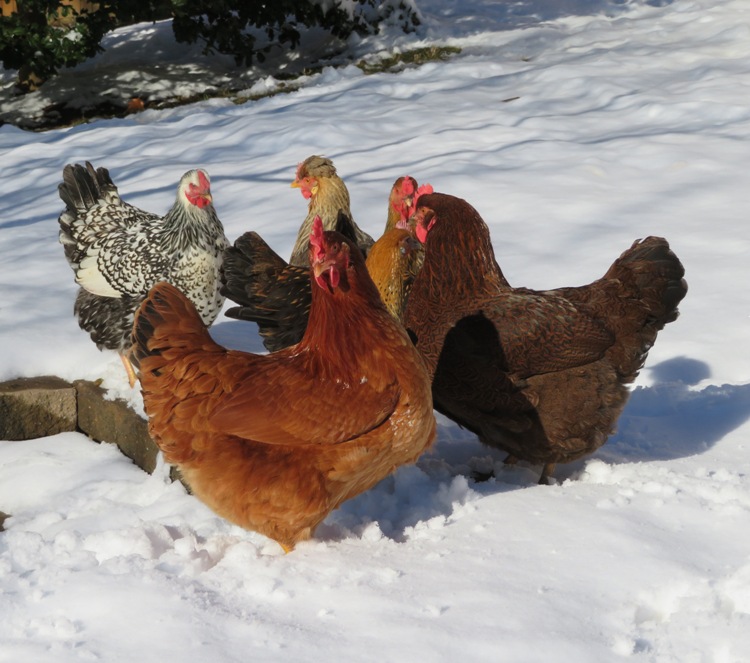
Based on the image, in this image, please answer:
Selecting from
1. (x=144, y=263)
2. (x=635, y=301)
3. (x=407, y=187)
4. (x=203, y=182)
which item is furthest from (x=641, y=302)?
(x=144, y=263)

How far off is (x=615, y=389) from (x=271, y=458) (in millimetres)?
1560

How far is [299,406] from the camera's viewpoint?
3.13 meters

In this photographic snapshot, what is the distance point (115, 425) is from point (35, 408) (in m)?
0.45

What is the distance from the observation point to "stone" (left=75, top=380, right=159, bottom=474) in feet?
14.1

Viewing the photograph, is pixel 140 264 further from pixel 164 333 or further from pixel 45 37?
pixel 45 37

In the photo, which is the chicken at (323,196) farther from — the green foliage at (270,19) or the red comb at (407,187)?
the green foliage at (270,19)

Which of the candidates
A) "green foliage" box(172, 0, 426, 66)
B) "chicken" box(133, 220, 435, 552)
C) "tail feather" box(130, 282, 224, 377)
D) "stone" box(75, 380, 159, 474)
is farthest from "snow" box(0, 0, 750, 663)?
"green foliage" box(172, 0, 426, 66)

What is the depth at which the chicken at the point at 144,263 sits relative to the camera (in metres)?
4.77

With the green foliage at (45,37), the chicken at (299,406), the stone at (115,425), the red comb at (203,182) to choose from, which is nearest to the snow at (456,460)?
the stone at (115,425)

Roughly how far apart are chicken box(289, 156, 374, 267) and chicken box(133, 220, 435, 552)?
186cm

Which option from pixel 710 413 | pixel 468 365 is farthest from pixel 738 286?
pixel 468 365

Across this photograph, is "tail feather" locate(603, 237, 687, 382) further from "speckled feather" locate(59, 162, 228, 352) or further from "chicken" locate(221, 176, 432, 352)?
"speckled feather" locate(59, 162, 228, 352)

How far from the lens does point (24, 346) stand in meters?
5.00

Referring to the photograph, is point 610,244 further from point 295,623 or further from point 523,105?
point 295,623
